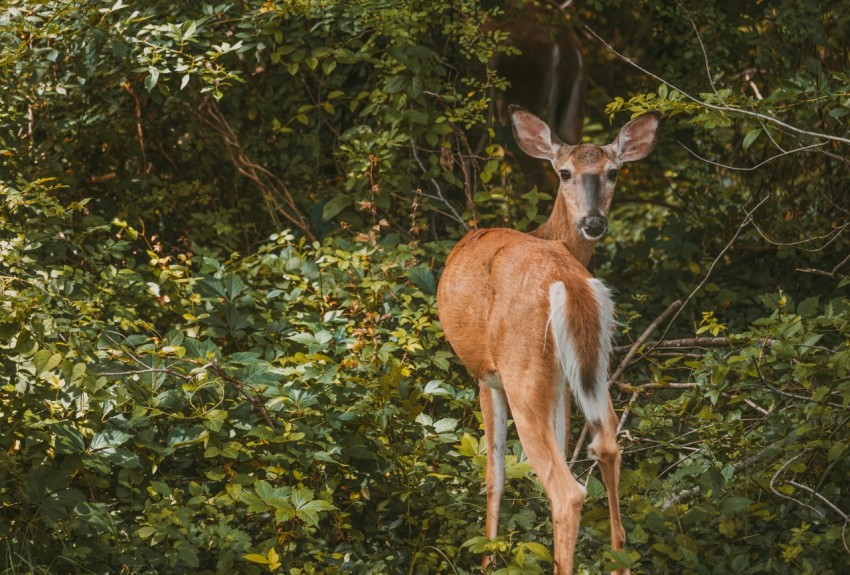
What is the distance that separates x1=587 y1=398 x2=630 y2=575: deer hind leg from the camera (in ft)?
14.4

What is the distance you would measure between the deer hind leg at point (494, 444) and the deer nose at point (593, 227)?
78 centimetres

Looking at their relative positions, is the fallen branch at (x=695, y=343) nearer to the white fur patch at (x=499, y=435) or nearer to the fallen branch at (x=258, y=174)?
the white fur patch at (x=499, y=435)

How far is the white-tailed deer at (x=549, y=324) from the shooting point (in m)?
4.17

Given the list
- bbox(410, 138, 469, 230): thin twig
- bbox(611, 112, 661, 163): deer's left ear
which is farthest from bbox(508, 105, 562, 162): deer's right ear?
bbox(410, 138, 469, 230): thin twig

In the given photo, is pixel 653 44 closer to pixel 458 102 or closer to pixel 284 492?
pixel 458 102

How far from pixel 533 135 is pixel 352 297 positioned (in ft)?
4.95

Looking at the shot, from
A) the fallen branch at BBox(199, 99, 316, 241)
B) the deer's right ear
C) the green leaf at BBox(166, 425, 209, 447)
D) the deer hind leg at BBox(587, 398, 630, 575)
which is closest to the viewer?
the deer hind leg at BBox(587, 398, 630, 575)

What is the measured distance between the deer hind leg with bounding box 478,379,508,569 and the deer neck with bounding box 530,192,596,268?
29.0 inches

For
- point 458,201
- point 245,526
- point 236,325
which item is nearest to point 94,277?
point 236,325

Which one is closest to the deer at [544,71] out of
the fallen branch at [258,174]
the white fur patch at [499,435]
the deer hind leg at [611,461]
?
the fallen branch at [258,174]

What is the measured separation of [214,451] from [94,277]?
6.47 ft

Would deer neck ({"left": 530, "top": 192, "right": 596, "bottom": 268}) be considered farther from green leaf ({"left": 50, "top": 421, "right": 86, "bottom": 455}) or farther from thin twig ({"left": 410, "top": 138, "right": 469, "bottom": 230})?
green leaf ({"left": 50, "top": 421, "right": 86, "bottom": 455})

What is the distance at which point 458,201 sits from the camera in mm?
7766

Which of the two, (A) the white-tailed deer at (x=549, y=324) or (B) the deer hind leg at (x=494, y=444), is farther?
(B) the deer hind leg at (x=494, y=444)
